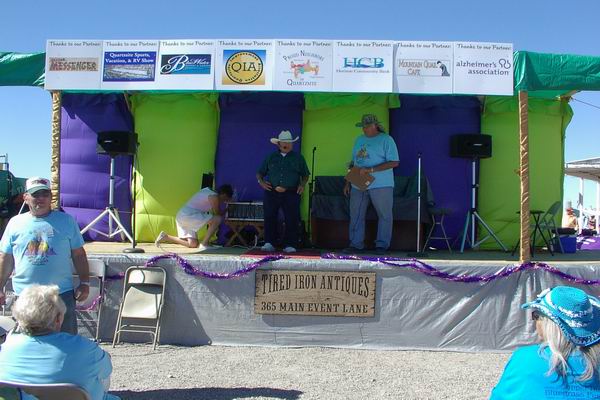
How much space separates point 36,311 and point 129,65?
12.0 ft

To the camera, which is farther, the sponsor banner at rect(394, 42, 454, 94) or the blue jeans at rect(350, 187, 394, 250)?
the blue jeans at rect(350, 187, 394, 250)

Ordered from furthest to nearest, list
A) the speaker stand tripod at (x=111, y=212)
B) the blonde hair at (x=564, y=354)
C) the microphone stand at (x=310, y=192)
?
the microphone stand at (x=310, y=192) < the speaker stand tripod at (x=111, y=212) < the blonde hair at (x=564, y=354)

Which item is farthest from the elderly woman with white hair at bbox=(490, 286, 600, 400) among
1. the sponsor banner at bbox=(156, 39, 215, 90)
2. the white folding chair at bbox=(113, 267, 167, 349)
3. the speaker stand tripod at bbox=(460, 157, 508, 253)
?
the speaker stand tripod at bbox=(460, 157, 508, 253)

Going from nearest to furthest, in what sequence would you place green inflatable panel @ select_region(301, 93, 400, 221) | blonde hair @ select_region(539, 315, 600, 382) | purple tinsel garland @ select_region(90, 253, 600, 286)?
blonde hair @ select_region(539, 315, 600, 382) → purple tinsel garland @ select_region(90, 253, 600, 286) → green inflatable panel @ select_region(301, 93, 400, 221)

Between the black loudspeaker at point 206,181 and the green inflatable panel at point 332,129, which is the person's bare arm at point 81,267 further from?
the green inflatable panel at point 332,129

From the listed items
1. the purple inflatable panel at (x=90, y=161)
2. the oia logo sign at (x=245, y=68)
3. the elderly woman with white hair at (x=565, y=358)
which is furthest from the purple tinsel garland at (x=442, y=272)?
the elderly woman with white hair at (x=565, y=358)

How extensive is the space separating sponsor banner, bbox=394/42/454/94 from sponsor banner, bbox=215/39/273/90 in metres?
1.27

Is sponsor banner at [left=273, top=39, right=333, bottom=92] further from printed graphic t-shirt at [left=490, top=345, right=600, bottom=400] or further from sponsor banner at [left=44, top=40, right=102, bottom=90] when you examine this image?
printed graphic t-shirt at [left=490, top=345, right=600, bottom=400]

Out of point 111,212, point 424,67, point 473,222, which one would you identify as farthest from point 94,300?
point 473,222

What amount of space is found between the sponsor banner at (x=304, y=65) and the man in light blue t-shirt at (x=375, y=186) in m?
1.28

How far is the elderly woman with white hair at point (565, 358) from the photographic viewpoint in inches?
71.7

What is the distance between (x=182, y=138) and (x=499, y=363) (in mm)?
5069

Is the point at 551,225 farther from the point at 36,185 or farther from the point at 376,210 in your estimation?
the point at 36,185

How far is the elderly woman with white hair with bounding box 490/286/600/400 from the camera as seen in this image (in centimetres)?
182
